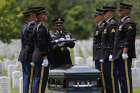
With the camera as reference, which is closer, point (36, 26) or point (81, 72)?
point (81, 72)

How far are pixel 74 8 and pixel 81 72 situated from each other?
38.9 metres

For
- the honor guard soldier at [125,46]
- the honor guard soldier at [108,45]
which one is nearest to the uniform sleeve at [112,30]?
the honor guard soldier at [108,45]

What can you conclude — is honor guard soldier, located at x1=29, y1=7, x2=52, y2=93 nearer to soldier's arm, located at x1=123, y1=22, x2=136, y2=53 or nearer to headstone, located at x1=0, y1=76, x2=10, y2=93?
soldier's arm, located at x1=123, y1=22, x2=136, y2=53

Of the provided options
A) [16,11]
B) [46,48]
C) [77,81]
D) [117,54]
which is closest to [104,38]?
[117,54]

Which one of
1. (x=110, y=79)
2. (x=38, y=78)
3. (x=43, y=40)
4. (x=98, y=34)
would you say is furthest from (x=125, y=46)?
(x=38, y=78)

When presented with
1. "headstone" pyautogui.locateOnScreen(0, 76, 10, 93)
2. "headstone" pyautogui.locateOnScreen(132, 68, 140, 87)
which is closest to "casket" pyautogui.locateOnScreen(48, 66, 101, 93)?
"headstone" pyautogui.locateOnScreen(0, 76, 10, 93)

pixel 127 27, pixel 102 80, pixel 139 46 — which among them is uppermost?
pixel 127 27

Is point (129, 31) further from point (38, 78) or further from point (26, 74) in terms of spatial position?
point (26, 74)

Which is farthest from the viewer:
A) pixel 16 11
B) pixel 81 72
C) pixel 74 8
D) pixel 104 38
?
pixel 74 8

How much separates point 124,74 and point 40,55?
160 cm

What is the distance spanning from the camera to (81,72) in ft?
35.1

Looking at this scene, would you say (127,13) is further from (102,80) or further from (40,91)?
(40,91)

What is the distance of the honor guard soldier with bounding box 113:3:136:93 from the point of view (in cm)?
1217

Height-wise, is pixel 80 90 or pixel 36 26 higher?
pixel 36 26
